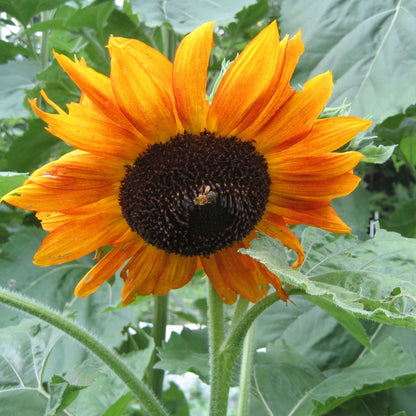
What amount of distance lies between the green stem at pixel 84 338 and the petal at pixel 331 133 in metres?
0.31

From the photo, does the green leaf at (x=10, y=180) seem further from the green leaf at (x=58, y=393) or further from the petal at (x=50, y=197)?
the green leaf at (x=58, y=393)

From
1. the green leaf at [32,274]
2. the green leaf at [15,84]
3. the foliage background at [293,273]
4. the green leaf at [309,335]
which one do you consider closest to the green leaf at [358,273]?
the foliage background at [293,273]

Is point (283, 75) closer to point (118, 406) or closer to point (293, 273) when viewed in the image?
point (293, 273)

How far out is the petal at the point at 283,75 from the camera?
0.53 meters

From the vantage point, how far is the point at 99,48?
1.00m

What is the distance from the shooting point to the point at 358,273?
0.55 meters

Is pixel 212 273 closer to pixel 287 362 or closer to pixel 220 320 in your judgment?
pixel 220 320

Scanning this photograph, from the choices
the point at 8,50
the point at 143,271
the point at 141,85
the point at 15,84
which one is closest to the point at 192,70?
the point at 141,85

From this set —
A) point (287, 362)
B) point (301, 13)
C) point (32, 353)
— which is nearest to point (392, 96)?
point (301, 13)

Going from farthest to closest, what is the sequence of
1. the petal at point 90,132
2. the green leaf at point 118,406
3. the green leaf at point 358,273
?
the green leaf at point 118,406 → the petal at point 90,132 → the green leaf at point 358,273

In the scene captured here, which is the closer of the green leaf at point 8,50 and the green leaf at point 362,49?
Answer: the green leaf at point 362,49

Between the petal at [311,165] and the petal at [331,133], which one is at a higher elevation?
the petal at [331,133]

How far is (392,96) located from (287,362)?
1.38 ft

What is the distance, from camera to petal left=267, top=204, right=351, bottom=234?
0.60 m
